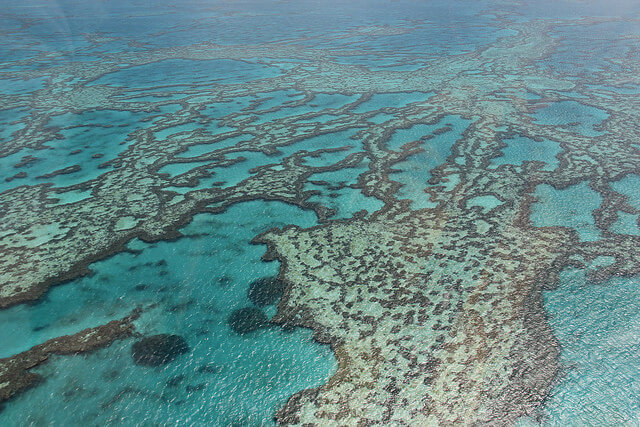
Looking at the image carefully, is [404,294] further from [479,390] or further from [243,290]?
[243,290]

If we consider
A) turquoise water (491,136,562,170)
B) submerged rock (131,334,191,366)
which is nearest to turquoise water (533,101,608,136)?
turquoise water (491,136,562,170)

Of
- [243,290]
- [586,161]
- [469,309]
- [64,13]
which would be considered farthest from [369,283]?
[64,13]

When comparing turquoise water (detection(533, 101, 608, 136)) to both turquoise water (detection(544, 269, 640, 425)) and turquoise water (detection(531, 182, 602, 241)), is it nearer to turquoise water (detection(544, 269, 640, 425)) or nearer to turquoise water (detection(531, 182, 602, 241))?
turquoise water (detection(531, 182, 602, 241))

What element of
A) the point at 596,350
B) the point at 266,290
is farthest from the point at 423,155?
the point at 596,350

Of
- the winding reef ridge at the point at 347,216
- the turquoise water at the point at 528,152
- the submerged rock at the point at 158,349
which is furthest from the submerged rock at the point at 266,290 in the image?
the turquoise water at the point at 528,152

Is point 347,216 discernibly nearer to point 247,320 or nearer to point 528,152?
point 247,320

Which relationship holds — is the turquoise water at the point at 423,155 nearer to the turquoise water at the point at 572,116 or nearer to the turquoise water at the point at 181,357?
the turquoise water at the point at 572,116
